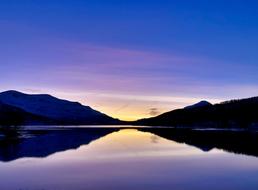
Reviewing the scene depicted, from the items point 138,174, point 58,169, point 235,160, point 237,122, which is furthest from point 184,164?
point 237,122

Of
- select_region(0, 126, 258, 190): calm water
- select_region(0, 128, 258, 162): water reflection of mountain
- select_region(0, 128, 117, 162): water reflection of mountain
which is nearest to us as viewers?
select_region(0, 126, 258, 190): calm water

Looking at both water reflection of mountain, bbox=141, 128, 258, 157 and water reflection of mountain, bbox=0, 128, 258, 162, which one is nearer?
water reflection of mountain, bbox=0, 128, 258, 162

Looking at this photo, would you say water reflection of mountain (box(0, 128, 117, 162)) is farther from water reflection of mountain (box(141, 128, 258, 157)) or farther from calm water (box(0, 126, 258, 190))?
water reflection of mountain (box(141, 128, 258, 157))

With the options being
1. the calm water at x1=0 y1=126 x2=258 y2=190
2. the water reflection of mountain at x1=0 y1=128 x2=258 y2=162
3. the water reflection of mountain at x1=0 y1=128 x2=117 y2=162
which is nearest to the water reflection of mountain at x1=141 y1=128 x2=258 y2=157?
the water reflection of mountain at x1=0 y1=128 x2=258 y2=162

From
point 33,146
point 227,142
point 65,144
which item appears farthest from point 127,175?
point 227,142

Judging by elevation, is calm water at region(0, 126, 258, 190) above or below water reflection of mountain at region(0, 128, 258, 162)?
below

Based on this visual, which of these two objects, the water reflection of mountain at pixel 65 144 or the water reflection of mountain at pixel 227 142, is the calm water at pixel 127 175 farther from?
the water reflection of mountain at pixel 227 142

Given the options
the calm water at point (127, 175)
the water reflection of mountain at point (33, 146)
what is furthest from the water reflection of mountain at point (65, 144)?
the calm water at point (127, 175)

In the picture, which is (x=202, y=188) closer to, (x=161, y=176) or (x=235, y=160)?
(x=161, y=176)

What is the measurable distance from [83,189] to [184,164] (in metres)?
16.9

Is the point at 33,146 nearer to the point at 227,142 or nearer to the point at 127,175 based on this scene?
the point at 227,142

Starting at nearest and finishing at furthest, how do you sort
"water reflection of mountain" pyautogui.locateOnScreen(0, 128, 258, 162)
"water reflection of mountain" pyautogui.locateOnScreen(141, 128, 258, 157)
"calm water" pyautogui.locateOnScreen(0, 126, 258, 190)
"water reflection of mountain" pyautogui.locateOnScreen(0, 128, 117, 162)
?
"calm water" pyautogui.locateOnScreen(0, 126, 258, 190)
"water reflection of mountain" pyautogui.locateOnScreen(0, 128, 117, 162)
"water reflection of mountain" pyautogui.locateOnScreen(0, 128, 258, 162)
"water reflection of mountain" pyautogui.locateOnScreen(141, 128, 258, 157)

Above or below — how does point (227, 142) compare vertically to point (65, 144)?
above

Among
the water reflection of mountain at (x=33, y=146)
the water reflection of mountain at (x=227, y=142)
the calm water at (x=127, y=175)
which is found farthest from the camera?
the water reflection of mountain at (x=227, y=142)
